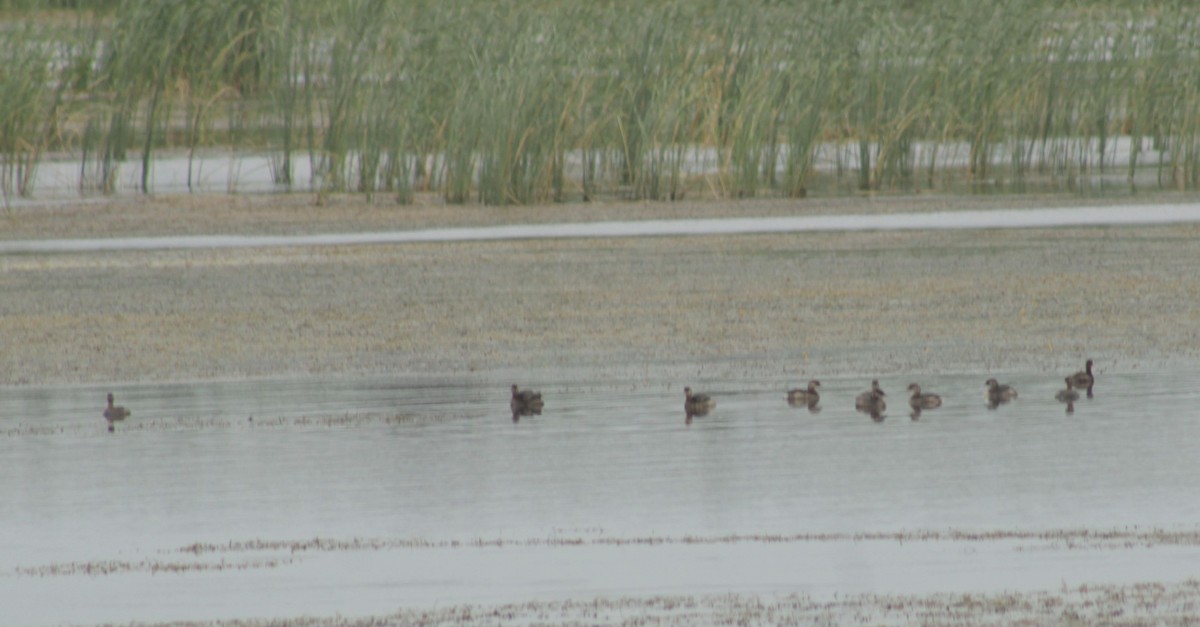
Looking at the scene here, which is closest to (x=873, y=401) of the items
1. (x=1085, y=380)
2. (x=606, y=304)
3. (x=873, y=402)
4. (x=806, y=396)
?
(x=873, y=402)

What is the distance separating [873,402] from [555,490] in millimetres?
2342

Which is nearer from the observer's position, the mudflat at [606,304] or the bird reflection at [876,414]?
the bird reflection at [876,414]

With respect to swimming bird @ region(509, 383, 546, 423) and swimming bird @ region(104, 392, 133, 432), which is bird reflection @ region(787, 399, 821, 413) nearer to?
swimming bird @ region(509, 383, 546, 423)

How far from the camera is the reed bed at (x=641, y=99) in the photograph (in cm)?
2131

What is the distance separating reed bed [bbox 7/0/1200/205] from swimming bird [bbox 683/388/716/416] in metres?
9.98

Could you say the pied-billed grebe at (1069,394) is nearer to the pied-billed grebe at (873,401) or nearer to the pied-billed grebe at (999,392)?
the pied-billed grebe at (999,392)

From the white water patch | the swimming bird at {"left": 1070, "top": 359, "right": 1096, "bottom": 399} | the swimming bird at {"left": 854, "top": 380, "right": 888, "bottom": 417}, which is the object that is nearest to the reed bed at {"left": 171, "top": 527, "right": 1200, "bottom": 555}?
the swimming bird at {"left": 854, "top": 380, "right": 888, "bottom": 417}

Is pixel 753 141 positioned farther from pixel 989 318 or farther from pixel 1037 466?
pixel 1037 466

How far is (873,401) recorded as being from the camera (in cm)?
1067

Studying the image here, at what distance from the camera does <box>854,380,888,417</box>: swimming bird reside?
10641mm

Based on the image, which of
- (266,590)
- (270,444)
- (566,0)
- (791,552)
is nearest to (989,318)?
(270,444)

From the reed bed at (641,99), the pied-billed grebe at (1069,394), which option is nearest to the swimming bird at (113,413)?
the pied-billed grebe at (1069,394)

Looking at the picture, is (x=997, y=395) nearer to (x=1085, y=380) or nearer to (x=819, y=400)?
(x=1085, y=380)

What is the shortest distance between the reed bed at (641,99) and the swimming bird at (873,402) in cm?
1012
